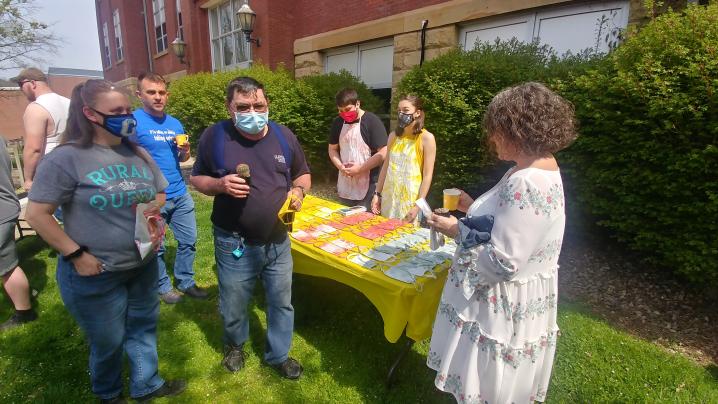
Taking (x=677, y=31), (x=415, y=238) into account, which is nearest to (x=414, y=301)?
(x=415, y=238)

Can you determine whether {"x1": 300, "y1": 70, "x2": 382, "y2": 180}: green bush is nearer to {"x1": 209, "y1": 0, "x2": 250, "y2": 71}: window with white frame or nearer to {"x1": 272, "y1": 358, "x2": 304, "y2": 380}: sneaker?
{"x1": 209, "y1": 0, "x2": 250, "y2": 71}: window with white frame

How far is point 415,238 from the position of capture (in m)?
2.79

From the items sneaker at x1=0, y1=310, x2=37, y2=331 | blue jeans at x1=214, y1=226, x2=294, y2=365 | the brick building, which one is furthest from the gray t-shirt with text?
the brick building

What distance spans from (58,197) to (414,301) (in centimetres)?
193

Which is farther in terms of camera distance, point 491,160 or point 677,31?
point 491,160

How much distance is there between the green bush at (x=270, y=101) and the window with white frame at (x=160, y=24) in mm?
8681

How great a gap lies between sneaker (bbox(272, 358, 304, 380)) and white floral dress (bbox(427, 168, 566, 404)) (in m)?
1.18

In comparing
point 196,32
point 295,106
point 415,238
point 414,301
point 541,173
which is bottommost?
point 414,301

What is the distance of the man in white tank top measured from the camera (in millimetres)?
3127

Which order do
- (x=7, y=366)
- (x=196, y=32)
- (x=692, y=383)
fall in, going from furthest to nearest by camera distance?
(x=196, y=32) < (x=7, y=366) < (x=692, y=383)

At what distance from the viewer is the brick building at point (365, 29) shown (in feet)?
18.4

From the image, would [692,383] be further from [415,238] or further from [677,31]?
[677,31]

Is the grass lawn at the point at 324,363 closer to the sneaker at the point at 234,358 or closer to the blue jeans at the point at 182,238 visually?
the sneaker at the point at 234,358

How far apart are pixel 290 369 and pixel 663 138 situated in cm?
368
